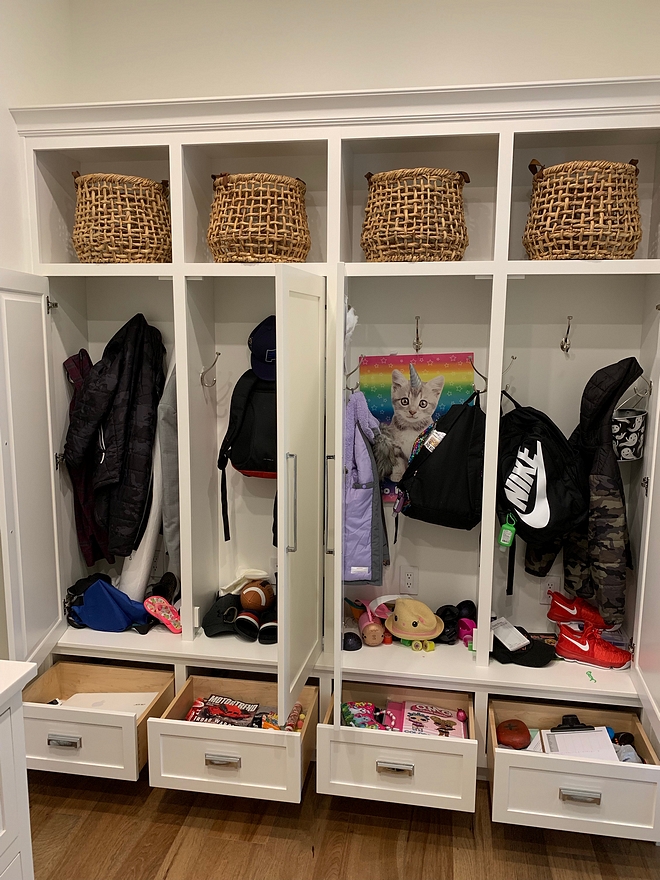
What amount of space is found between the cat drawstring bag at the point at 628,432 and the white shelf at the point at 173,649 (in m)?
1.37

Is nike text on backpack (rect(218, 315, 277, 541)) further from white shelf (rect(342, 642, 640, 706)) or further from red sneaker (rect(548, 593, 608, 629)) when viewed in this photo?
red sneaker (rect(548, 593, 608, 629))

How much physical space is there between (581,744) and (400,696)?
600 mm

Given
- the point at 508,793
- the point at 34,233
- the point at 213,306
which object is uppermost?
the point at 34,233

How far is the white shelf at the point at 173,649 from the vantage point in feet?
7.73

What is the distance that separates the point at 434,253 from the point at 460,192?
0.74ft

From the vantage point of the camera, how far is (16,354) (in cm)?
219

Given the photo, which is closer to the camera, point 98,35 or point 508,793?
point 508,793

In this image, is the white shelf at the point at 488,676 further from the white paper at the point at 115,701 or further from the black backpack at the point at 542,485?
the white paper at the point at 115,701

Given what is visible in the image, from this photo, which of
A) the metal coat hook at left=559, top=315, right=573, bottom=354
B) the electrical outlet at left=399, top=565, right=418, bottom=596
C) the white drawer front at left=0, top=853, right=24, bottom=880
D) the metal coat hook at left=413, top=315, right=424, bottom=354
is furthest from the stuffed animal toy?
the white drawer front at left=0, top=853, right=24, bottom=880

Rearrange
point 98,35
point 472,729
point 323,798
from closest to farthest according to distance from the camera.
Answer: point 472,729 → point 323,798 → point 98,35

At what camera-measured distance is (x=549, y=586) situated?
8.41 ft

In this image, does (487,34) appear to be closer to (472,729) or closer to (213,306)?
(213,306)

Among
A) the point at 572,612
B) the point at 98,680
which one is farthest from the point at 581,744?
the point at 98,680

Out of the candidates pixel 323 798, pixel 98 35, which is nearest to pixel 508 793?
pixel 323 798
